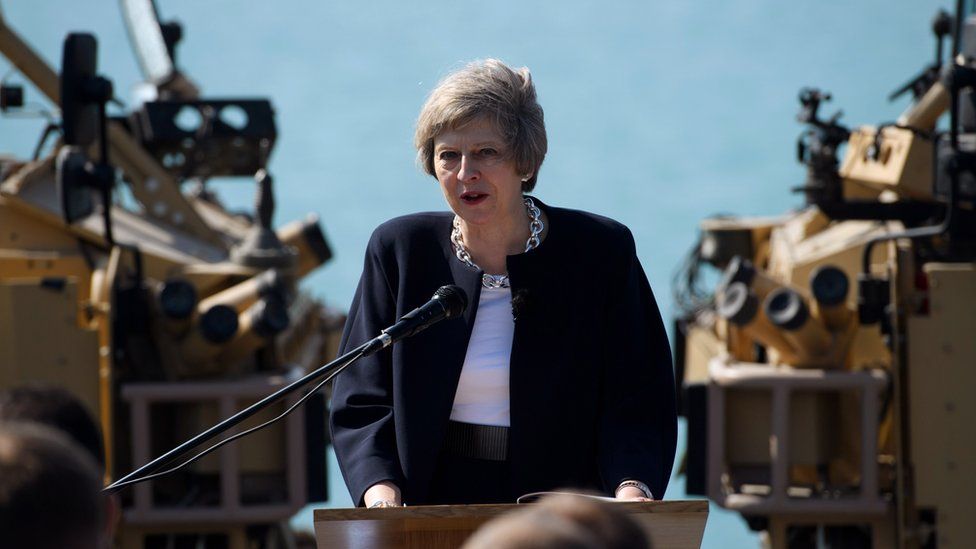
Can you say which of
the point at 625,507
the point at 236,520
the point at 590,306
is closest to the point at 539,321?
the point at 590,306

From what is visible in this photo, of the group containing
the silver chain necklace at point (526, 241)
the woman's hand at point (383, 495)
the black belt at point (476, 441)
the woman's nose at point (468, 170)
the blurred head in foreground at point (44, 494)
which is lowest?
the woman's hand at point (383, 495)

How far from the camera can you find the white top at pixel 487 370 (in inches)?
162

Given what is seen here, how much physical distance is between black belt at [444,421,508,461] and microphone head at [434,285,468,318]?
0.97 ft

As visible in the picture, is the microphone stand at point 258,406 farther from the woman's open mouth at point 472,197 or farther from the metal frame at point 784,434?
the metal frame at point 784,434

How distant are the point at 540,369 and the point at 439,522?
737 mm

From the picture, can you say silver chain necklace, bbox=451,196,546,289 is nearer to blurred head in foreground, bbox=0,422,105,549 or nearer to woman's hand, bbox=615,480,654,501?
woman's hand, bbox=615,480,654,501

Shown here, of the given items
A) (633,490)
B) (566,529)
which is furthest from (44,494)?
(633,490)

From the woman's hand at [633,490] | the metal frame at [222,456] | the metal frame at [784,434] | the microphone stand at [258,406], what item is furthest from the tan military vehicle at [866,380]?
the microphone stand at [258,406]

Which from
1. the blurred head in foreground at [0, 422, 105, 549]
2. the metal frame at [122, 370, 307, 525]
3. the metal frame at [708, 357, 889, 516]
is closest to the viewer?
→ the blurred head in foreground at [0, 422, 105, 549]

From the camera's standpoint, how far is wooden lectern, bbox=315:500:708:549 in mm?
3336

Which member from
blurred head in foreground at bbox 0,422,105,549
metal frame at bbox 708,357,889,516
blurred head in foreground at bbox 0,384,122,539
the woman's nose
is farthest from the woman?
metal frame at bbox 708,357,889,516

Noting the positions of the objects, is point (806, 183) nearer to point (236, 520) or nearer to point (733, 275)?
point (733, 275)

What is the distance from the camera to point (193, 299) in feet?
25.4

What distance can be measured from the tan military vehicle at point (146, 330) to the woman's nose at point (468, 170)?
349 centimetres
